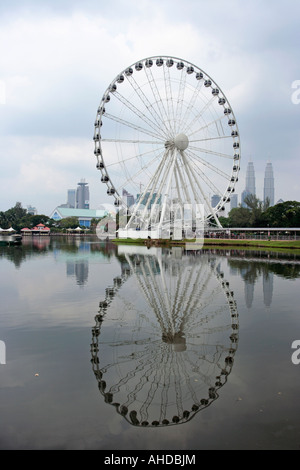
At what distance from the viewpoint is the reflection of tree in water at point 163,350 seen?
5398 mm

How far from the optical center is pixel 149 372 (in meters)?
6.36

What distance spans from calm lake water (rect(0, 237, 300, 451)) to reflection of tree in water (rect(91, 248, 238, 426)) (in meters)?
0.02

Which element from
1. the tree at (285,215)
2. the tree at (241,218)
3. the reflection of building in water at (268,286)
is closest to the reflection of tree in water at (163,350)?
the reflection of building in water at (268,286)

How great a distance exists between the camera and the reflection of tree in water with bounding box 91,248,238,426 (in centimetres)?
540

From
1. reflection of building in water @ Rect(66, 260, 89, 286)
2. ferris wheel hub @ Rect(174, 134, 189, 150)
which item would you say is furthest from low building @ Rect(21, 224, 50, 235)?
reflection of building in water @ Rect(66, 260, 89, 286)

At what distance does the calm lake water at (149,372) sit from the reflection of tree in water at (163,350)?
0.08ft

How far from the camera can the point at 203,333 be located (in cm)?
866

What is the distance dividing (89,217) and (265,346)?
186 metres

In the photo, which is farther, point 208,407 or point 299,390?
point 299,390

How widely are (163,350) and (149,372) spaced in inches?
44.3

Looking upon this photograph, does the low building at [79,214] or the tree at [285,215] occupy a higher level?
the low building at [79,214]

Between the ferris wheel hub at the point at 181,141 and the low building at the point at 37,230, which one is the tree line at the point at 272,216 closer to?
the ferris wheel hub at the point at 181,141
